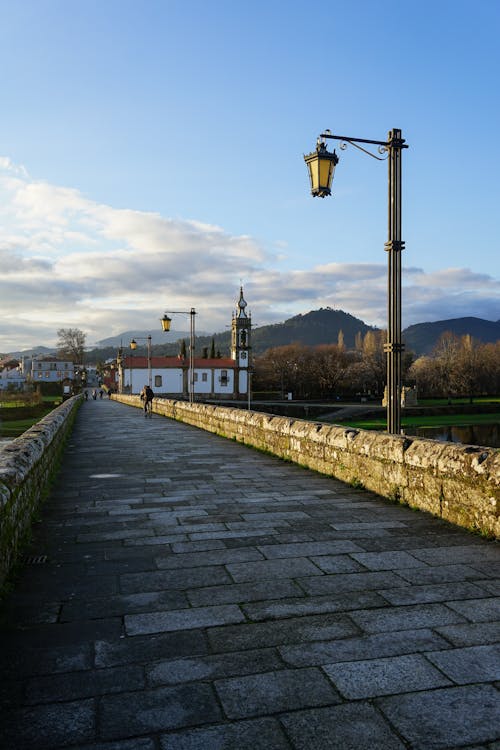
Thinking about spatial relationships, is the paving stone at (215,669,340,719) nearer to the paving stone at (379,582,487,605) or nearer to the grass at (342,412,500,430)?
the paving stone at (379,582,487,605)

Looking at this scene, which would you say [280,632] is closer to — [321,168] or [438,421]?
[321,168]

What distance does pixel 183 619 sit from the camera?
3391 millimetres

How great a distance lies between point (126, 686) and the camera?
2.65 metres

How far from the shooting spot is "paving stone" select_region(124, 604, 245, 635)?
3.28m

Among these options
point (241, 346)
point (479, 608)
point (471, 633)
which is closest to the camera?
point (471, 633)

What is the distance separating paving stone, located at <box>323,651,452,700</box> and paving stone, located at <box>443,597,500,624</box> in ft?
2.20

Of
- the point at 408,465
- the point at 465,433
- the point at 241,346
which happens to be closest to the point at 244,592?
the point at 408,465

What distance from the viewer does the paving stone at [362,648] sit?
290cm

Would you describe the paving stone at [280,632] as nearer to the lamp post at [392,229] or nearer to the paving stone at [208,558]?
the paving stone at [208,558]

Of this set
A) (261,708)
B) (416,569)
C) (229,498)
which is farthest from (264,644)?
(229,498)

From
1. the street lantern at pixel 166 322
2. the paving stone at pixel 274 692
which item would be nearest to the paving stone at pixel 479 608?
the paving stone at pixel 274 692

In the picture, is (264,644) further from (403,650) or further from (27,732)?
(27,732)

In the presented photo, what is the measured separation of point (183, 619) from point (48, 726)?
1.11m

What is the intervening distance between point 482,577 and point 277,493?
3.44 m
